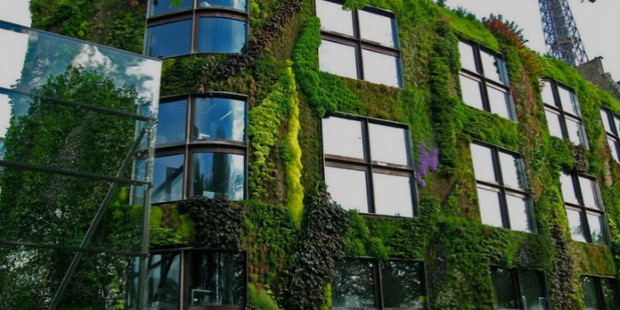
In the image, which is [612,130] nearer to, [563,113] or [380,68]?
[563,113]

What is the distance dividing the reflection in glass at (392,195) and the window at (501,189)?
8.57 feet

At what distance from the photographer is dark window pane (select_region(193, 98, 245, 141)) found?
13883 mm

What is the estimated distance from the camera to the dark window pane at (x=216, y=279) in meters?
12.4

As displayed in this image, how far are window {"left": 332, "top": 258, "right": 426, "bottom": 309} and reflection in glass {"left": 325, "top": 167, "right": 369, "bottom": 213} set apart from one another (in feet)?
4.53

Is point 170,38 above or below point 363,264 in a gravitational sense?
above

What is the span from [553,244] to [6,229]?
15142mm

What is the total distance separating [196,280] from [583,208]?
14388mm

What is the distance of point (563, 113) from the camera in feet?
73.6

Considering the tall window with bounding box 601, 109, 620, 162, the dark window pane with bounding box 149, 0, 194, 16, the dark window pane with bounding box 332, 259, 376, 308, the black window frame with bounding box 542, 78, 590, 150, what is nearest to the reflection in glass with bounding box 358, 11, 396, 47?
the dark window pane with bounding box 149, 0, 194, 16

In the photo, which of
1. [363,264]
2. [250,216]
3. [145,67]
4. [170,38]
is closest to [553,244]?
[363,264]

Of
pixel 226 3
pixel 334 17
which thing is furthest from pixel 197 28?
pixel 334 17

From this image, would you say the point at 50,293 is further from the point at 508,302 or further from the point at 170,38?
the point at 508,302

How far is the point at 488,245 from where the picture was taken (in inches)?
647

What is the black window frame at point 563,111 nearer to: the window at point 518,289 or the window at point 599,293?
the window at point 599,293
